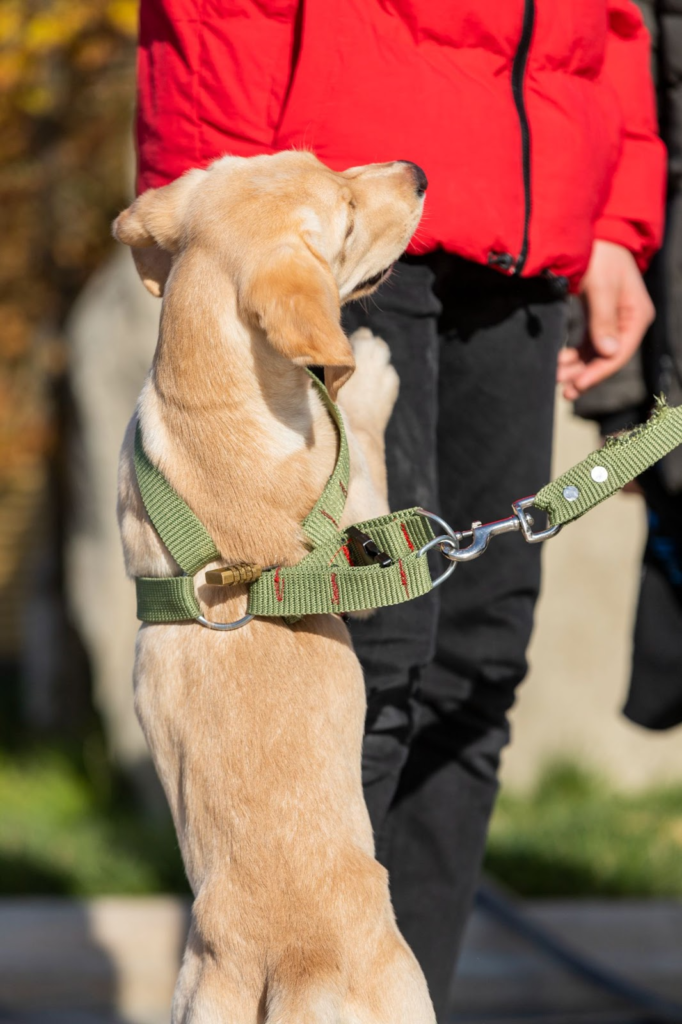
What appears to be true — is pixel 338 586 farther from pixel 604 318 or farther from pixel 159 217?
pixel 604 318

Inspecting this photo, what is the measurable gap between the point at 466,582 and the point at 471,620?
0.09 m

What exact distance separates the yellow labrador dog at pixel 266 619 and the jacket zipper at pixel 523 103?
0.25 meters

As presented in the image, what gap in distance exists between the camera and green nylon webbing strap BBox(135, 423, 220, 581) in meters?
2.05

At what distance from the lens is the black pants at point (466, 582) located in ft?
8.21

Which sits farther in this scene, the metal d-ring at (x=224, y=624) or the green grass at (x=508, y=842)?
the green grass at (x=508, y=842)

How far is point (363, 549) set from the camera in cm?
209

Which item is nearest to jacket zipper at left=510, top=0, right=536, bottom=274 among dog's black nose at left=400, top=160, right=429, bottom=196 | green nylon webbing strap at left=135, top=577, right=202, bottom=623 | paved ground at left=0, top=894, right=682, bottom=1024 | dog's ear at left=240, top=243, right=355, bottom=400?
dog's black nose at left=400, top=160, right=429, bottom=196

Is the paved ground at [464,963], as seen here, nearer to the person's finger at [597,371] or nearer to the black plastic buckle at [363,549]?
the person's finger at [597,371]

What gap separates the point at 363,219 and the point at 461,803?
4.30ft

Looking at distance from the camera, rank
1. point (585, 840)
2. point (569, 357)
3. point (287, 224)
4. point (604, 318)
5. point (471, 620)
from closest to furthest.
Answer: point (287, 224) < point (471, 620) < point (604, 318) < point (569, 357) < point (585, 840)

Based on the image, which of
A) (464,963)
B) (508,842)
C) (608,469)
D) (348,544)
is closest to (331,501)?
(348,544)

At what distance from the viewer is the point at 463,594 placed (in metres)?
2.58

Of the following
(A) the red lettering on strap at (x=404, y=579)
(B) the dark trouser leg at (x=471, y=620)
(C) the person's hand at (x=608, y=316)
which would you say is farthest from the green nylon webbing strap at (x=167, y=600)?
(C) the person's hand at (x=608, y=316)

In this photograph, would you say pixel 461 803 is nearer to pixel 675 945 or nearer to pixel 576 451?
pixel 675 945
